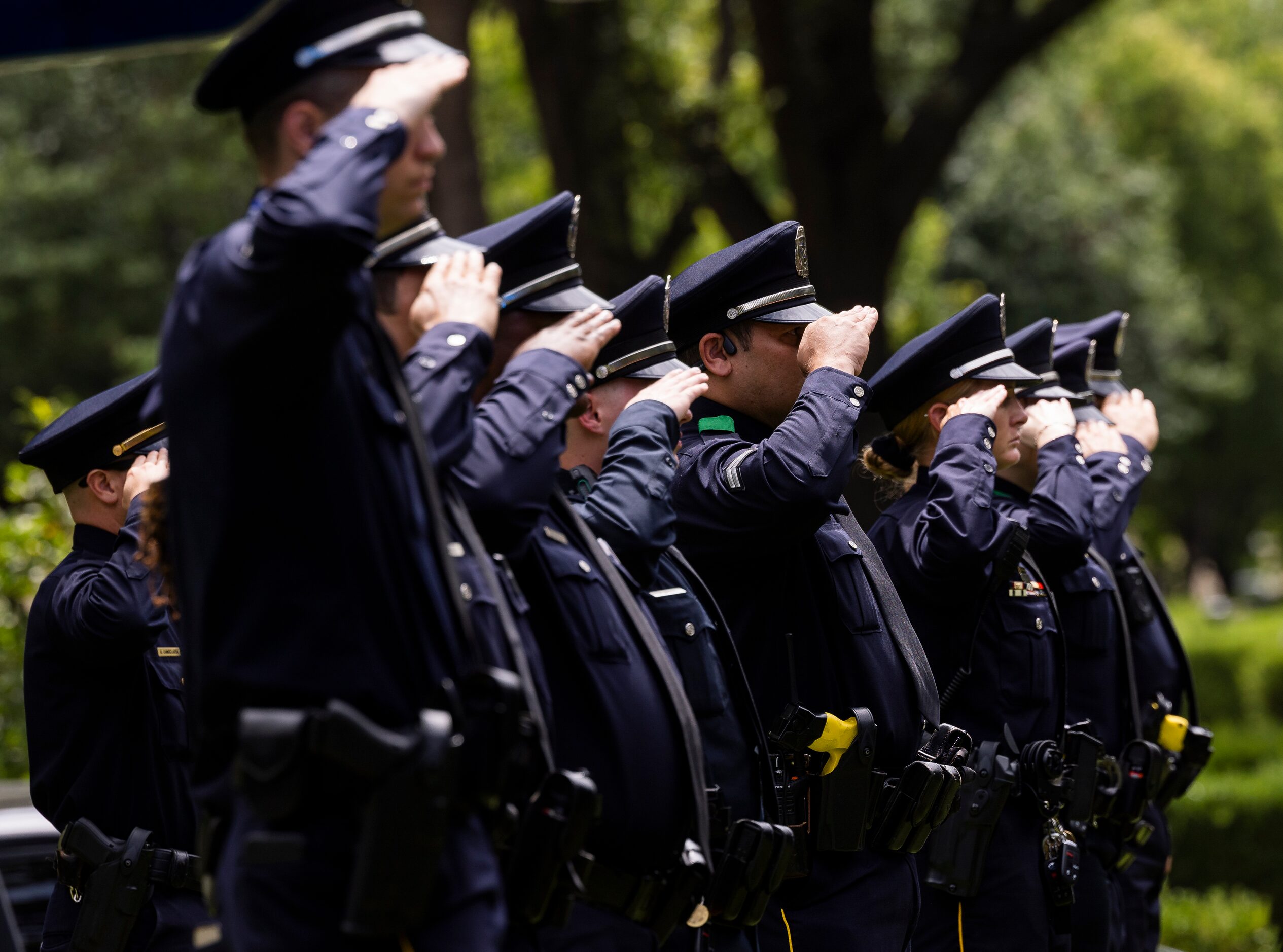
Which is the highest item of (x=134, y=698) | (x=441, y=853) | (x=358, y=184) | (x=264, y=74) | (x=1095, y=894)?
(x=264, y=74)

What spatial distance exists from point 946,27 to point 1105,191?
9468mm

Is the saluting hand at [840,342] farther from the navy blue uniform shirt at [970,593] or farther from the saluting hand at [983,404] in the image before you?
the saluting hand at [983,404]

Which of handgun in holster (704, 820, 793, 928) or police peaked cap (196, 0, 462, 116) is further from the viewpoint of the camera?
handgun in holster (704, 820, 793, 928)

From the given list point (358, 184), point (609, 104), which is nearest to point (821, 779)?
point (358, 184)

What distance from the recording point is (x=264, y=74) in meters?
2.66

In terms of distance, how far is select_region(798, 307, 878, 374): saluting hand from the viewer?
13.6 feet

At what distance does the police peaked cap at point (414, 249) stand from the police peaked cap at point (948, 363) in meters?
2.35

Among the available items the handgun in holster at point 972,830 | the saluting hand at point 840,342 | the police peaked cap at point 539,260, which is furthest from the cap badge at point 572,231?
the handgun in holster at point 972,830

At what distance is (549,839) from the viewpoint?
9.15ft

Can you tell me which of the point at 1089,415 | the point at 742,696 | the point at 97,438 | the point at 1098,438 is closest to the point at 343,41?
the point at 742,696

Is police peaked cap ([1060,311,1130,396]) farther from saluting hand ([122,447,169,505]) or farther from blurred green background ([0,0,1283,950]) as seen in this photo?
saluting hand ([122,447,169,505])

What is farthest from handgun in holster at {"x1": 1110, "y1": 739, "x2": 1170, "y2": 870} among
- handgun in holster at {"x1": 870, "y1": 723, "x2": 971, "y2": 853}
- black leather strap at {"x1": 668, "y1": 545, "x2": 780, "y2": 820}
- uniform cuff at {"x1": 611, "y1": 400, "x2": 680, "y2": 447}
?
uniform cuff at {"x1": 611, "y1": 400, "x2": 680, "y2": 447}

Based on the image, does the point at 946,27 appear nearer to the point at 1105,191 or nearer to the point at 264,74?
the point at 1105,191

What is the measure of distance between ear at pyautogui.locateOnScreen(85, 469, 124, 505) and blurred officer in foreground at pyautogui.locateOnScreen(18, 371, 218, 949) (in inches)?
6.5
